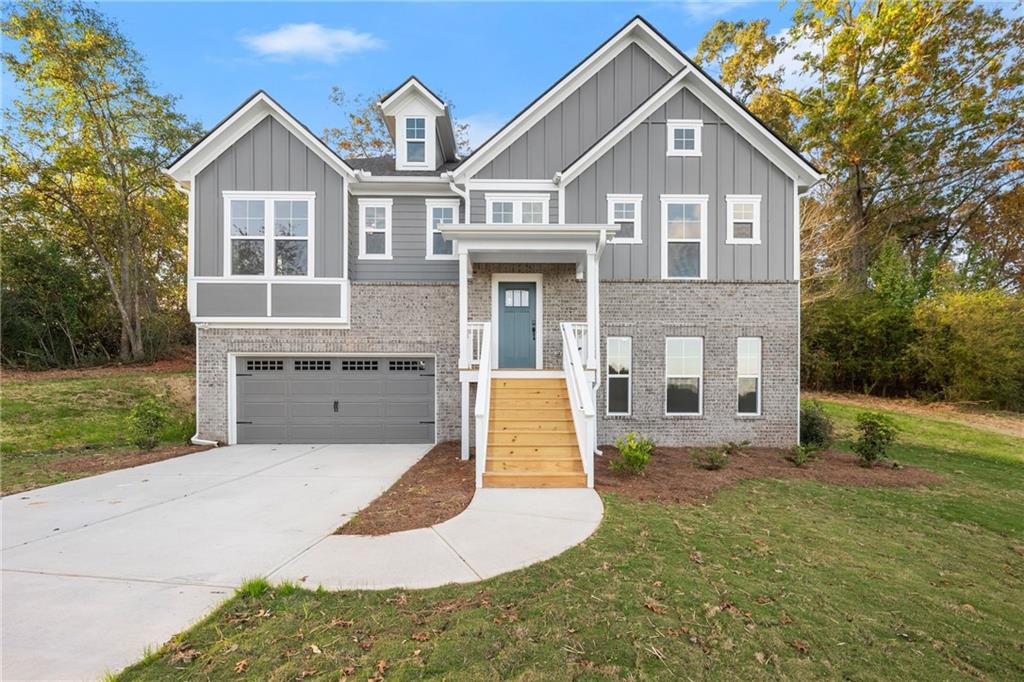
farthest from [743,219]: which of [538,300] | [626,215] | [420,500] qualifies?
[420,500]

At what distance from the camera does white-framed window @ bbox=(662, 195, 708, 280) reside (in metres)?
10.4

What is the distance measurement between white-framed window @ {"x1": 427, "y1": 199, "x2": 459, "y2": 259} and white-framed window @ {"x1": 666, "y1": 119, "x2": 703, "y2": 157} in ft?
16.3

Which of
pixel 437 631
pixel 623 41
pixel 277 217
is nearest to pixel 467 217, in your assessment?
pixel 277 217

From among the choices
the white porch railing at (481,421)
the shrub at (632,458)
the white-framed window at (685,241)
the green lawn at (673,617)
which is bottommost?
the green lawn at (673,617)

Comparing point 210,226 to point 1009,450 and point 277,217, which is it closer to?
point 277,217

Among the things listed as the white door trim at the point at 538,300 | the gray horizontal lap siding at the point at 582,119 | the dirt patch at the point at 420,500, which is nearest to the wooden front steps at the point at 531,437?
the dirt patch at the point at 420,500

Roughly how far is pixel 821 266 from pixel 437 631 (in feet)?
79.9

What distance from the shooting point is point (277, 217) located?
410 inches

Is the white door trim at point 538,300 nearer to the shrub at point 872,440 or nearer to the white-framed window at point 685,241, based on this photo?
the white-framed window at point 685,241

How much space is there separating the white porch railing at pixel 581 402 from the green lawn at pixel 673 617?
161 centimetres

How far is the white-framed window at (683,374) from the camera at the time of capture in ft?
34.3

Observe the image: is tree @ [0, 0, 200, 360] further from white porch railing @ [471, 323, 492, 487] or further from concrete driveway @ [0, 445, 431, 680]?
white porch railing @ [471, 323, 492, 487]

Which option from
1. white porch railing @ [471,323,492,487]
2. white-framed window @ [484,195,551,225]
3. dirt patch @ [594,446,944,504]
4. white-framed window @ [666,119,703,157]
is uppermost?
white-framed window @ [666,119,703,157]

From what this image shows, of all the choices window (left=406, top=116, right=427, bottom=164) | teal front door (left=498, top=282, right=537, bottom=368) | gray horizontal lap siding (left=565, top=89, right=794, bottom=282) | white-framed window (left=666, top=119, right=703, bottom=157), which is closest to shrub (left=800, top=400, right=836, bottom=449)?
gray horizontal lap siding (left=565, top=89, right=794, bottom=282)
